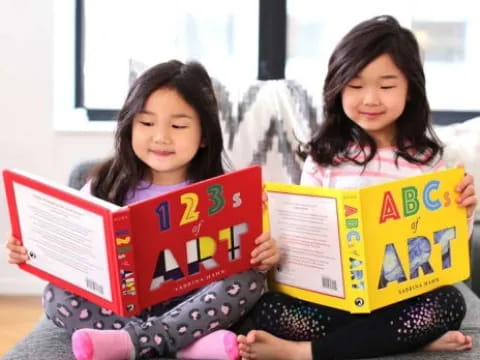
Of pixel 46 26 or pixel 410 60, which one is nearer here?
pixel 410 60

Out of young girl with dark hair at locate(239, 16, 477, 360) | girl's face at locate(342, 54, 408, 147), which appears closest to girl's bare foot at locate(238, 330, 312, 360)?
young girl with dark hair at locate(239, 16, 477, 360)

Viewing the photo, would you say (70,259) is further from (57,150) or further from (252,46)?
(252,46)

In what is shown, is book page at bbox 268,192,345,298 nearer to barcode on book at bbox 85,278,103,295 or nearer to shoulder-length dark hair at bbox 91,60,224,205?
shoulder-length dark hair at bbox 91,60,224,205

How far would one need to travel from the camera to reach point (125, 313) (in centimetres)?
136

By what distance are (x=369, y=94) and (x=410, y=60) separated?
12 centimetres

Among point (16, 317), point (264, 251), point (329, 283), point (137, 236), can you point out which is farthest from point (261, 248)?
point (16, 317)

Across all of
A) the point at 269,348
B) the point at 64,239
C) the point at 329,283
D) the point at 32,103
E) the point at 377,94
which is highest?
the point at 377,94

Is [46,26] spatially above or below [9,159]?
above

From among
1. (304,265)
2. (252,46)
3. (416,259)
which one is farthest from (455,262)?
(252,46)

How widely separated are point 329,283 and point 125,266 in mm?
386

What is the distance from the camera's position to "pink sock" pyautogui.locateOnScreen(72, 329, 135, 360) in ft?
4.57

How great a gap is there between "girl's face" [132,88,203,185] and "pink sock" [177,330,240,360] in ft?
1.20

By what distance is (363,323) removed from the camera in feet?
4.92

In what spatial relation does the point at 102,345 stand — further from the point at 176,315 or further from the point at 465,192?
the point at 465,192
